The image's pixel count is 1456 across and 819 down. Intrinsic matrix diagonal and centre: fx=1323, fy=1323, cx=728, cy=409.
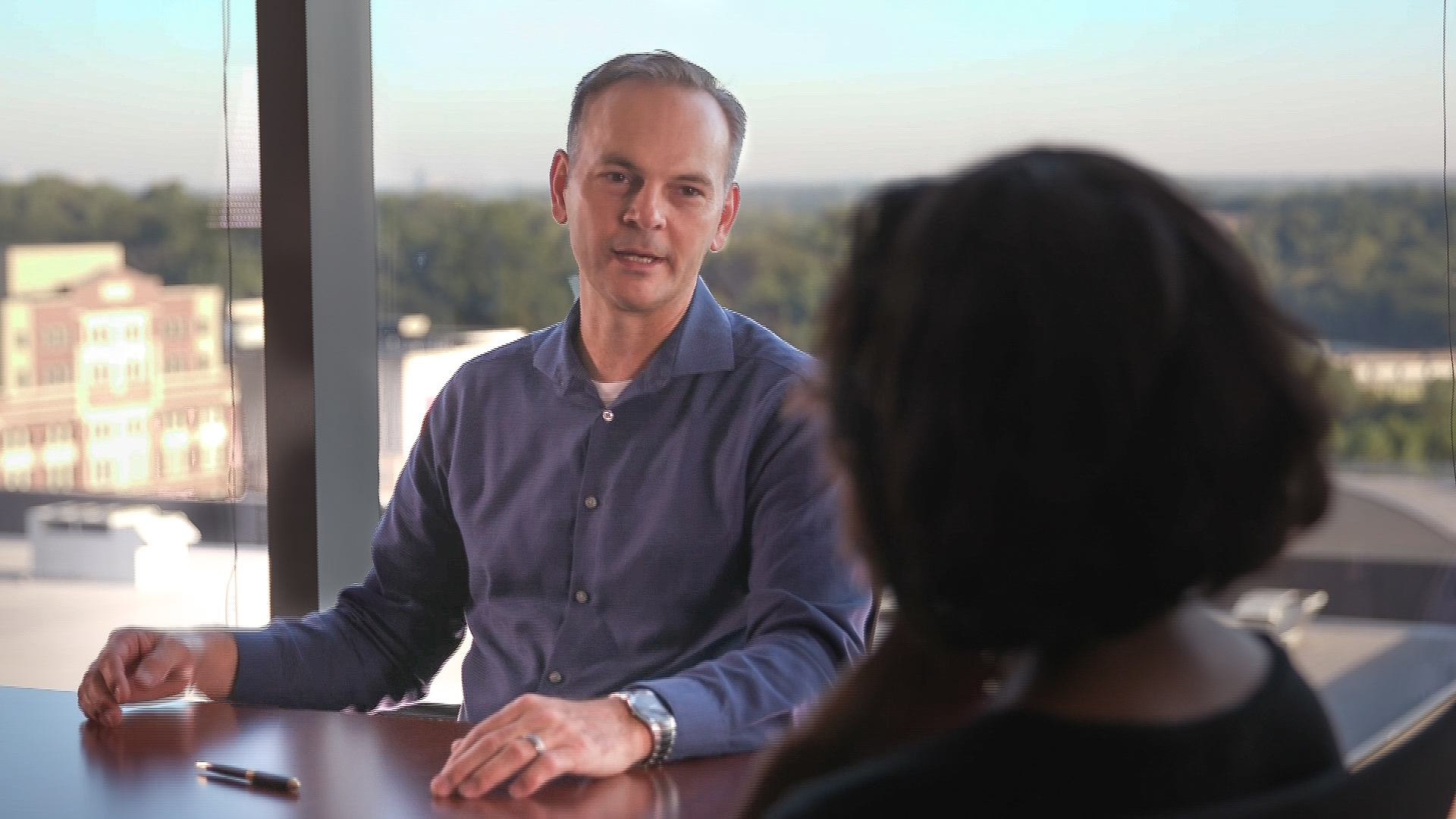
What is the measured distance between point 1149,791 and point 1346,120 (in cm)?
216

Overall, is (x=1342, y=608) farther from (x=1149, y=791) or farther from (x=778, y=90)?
(x=1149, y=791)

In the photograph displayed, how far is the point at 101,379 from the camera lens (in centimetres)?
293

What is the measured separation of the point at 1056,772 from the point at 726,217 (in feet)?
4.92

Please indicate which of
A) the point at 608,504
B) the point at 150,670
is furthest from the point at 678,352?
the point at 150,670

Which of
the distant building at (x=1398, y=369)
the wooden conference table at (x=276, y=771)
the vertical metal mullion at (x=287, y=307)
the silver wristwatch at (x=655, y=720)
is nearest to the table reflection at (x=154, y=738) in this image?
the wooden conference table at (x=276, y=771)

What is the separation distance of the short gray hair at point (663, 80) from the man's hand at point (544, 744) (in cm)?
97

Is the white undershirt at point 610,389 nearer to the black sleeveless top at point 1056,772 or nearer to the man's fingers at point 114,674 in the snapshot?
the man's fingers at point 114,674

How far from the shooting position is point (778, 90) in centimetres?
253

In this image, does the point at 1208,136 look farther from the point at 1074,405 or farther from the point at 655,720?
the point at 1074,405

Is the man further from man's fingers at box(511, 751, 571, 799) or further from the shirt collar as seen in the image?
man's fingers at box(511, 751, 571, 799)

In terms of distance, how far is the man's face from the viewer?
188 centimetres

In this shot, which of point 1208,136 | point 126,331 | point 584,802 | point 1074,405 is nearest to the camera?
point 1074,405

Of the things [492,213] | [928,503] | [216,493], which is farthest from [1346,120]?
[216,493]

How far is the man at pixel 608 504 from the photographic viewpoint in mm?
1618
